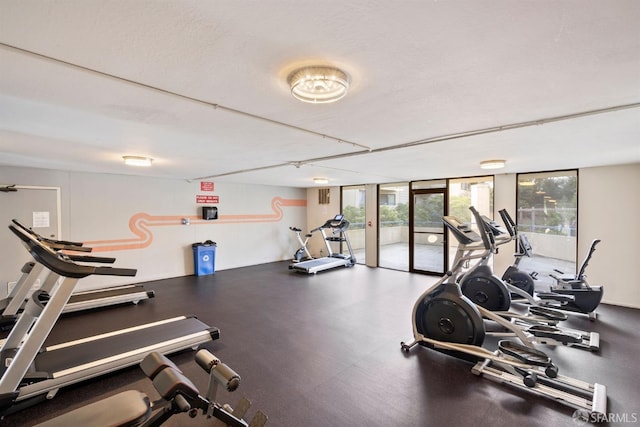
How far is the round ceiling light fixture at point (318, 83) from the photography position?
1.54 metres

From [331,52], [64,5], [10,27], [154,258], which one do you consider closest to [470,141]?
[331,52]

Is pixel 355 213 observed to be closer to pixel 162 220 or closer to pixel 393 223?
pixel 393 223

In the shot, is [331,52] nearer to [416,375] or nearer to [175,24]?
[175,24]

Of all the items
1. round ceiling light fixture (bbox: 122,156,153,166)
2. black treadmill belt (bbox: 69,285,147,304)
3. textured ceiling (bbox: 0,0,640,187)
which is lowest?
black treadmill belt (bbox: 69,285,147,304)

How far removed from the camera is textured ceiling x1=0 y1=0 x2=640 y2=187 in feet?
3.70

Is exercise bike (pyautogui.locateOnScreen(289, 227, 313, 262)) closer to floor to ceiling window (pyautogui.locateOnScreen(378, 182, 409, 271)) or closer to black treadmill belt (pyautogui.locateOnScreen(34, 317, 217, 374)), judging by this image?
floor to ceiling window (pyautogui.locateOnScreen(378, 182, 409, 271))

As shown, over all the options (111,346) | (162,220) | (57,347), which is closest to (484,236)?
(111,346)

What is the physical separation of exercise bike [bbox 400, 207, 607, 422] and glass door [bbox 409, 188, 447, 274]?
140 inches

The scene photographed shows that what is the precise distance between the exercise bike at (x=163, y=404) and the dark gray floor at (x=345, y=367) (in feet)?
1.69

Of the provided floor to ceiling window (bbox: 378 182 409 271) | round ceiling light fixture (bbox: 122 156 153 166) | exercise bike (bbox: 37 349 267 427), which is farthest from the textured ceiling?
floor to ceiling window (bbox: 378 182 409 271)

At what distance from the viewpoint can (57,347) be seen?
2998 mm

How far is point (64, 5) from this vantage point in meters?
1.07

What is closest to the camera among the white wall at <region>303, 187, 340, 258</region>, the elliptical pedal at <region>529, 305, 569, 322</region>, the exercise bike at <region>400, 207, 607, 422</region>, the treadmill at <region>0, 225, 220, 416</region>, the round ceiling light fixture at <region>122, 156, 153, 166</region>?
the treadmill at <region>0, 225, 220, 416</region>

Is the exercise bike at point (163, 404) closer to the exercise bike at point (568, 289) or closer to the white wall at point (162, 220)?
the exercise bike at point (568, 289)
